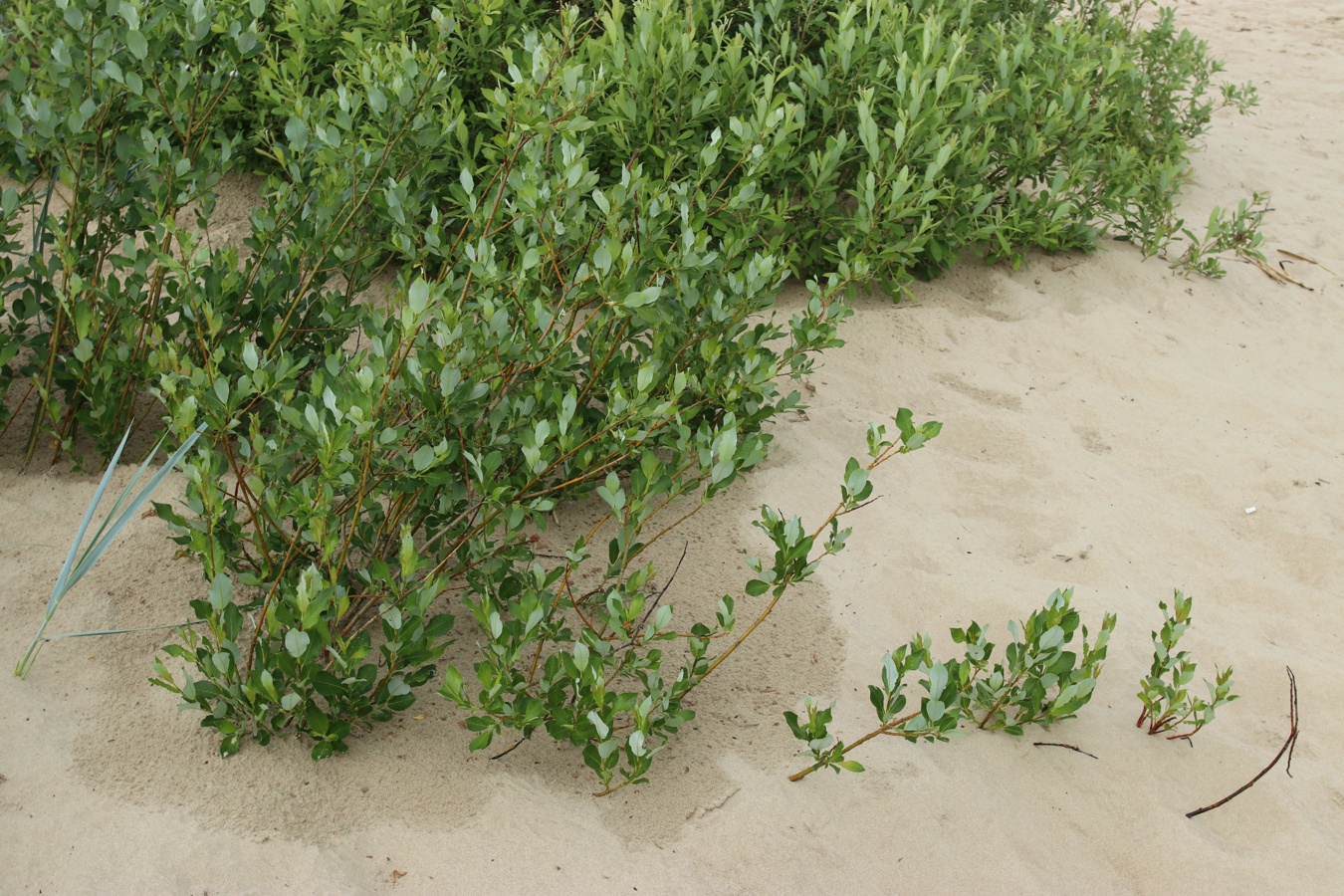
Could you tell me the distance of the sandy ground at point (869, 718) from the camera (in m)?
1.88

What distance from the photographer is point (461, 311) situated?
2328 millimetres

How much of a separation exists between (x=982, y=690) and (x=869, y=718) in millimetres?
254

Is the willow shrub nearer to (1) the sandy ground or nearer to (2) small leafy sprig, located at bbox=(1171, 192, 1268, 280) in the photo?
(1) the sandy ground

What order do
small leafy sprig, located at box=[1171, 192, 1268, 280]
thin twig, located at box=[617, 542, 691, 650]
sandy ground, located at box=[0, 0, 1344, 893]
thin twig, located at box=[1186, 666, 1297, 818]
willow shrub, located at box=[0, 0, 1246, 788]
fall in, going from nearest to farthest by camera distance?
sandy ground, located at box=[0, 0, 1344, 893]
willow shrub, located at box=[0, 0, 1246, 788]
thin twig, located at box=[1186, 666, 1297, 818]
thin twig, located at box=[617, 542, 691, 650]
small leafy sprig, located at box=[1171, 192, 1268, 280]

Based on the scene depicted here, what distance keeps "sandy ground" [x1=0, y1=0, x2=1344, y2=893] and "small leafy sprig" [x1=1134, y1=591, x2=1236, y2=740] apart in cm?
5

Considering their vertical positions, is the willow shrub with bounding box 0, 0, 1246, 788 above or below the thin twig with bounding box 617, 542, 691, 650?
above

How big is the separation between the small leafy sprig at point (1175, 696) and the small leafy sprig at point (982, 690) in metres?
0.12

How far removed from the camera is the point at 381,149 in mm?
2803

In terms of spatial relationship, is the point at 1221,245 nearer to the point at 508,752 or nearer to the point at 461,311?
the point at 461,311

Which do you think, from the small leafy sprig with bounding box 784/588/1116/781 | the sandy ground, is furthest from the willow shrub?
the small leafy sprig with bounding box 784/588/1116/781

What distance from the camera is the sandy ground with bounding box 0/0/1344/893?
6.18 ft

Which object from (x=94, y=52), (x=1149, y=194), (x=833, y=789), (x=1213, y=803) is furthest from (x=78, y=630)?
(x=1149, y=194)

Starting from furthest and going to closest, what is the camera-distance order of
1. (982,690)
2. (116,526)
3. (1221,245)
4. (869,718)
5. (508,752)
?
(1221,245), (869,718), (982,690), (508,752), (116,526)

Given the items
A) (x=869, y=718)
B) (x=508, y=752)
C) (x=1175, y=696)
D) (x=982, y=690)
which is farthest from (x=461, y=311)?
(x=1175, y=696)
